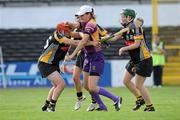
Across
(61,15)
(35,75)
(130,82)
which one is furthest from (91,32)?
(61,15)

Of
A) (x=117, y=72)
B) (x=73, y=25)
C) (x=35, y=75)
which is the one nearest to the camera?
(x=73, y=25)

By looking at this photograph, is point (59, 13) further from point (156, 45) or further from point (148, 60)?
point (148, 60)

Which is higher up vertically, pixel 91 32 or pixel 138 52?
pixel 91 32

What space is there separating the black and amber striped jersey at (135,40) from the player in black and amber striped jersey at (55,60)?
1.30m

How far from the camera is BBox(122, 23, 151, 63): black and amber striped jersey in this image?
15.3 meters

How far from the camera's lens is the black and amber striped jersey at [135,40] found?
15258 mm

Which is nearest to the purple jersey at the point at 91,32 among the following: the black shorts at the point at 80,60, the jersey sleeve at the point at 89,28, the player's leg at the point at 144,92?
the jersey sleeve at the point at 89,28

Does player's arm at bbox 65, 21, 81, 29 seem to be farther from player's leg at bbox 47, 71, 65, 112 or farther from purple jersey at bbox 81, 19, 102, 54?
player's leg at bbox 47, 71, 65, 112

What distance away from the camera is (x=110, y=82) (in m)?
28.8

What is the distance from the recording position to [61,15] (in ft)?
108

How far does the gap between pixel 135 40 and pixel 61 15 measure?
17.9 m

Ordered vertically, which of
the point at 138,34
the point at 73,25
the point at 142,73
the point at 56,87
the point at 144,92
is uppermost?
the point at 73,25

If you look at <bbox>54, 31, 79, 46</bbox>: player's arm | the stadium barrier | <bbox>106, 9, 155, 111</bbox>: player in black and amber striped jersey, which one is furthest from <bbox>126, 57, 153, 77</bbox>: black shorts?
the stadium barrier

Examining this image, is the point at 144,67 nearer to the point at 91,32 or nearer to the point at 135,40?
the point at 135,40
